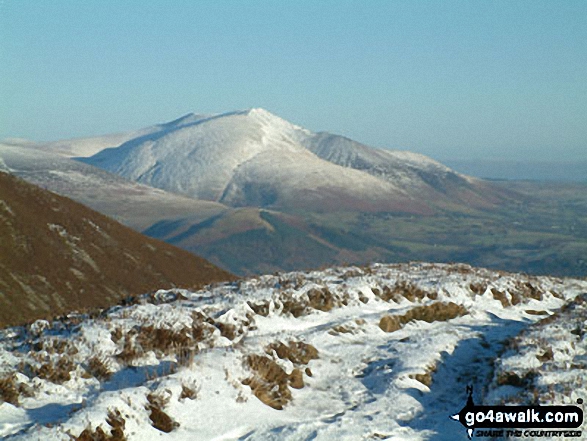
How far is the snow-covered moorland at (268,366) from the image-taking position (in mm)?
11234

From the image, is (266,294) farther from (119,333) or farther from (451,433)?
(451,433)

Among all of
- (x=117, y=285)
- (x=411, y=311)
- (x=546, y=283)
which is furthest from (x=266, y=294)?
(x=117, y=285)

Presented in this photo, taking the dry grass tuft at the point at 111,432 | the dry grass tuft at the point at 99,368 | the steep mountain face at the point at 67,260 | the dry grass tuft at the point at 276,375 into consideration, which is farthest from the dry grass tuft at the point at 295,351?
the steep mountain face at the point at 67,260

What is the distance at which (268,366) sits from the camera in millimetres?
14125

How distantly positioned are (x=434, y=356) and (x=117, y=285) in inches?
1716

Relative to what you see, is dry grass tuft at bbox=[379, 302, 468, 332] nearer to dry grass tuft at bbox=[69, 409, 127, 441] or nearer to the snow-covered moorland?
the snow-covered moorland

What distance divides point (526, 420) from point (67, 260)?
49.8m

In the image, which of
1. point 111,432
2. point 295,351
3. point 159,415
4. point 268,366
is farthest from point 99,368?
point 295,351

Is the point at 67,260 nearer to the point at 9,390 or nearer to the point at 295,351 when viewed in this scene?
the point at 295,351

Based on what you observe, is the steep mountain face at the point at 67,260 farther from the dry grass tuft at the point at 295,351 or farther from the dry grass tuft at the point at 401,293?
the dry grass tuft at the point at 295,351

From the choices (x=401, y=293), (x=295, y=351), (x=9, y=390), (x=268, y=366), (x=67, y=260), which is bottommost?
(x=67, y=260)

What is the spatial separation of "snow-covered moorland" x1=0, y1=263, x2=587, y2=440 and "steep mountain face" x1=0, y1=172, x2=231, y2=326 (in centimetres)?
2450

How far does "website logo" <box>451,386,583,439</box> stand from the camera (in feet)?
34.2

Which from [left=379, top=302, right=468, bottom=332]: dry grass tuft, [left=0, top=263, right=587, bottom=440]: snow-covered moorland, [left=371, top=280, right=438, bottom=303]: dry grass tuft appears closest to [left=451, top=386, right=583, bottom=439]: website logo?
[left=0, top=263, right=587, bottom=440]: snow-covered moorland
